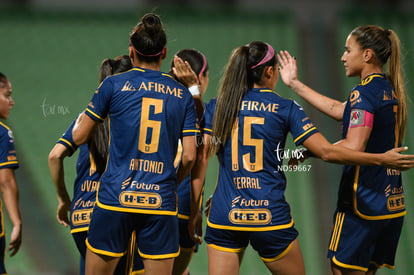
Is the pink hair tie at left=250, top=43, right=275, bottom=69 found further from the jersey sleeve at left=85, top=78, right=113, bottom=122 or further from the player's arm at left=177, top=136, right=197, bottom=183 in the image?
the jersey sleeve at left=85, top=78, right=113, bottom=122

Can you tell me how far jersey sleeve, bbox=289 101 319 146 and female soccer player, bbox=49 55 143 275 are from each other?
3.73 ft

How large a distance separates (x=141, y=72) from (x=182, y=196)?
1191mm

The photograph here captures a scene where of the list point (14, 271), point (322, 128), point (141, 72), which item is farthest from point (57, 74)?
point (141, 72)

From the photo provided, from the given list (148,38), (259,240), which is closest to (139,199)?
(259,240)

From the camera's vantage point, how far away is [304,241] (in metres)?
6.52

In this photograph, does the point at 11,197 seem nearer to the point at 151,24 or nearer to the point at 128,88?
the point at 128,88

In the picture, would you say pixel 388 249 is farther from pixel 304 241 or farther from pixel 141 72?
Result: pixel 304 241

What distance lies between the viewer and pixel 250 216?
283 cm

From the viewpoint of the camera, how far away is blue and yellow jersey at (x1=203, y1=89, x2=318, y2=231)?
2822mm

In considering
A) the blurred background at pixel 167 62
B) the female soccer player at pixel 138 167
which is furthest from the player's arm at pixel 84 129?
the blurred background at pixel 167 62

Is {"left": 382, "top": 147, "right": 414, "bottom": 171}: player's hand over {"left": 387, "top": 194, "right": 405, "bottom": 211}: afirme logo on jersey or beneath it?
over

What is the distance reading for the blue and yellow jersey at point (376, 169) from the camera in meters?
2.99

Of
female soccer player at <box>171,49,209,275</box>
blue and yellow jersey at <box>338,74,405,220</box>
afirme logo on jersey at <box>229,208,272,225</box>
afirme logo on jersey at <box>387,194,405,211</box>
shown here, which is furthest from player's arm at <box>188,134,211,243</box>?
afirme logo on jersey at <box>387,194,405,211</box>

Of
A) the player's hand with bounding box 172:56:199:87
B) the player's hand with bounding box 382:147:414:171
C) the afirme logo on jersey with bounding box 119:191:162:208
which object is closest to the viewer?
the afirme logo on jersey with bounding box 119:191:162:208
